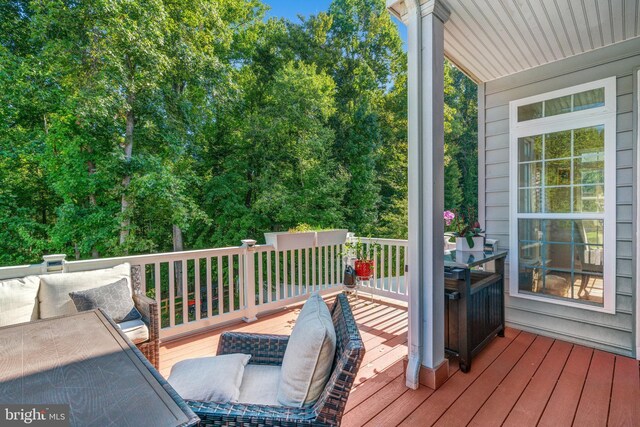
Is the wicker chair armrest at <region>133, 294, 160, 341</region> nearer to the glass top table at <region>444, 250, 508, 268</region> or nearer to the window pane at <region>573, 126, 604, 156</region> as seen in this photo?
the glass top table at <region>444, 250, 508, 268</region>

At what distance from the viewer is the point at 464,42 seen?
273cm

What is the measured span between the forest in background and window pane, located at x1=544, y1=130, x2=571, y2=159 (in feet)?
22.8

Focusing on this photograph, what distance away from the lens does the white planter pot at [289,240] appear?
3.81 metres

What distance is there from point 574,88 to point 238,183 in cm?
864

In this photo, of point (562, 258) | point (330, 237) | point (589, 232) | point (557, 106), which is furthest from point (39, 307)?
point (557, 106)

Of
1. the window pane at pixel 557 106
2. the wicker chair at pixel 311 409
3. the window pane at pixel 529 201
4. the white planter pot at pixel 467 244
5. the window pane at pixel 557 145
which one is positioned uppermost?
the window pane at pixel 557 106

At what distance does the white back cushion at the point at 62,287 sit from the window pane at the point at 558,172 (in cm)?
435

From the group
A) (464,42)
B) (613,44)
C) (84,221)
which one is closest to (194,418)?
(464,42)

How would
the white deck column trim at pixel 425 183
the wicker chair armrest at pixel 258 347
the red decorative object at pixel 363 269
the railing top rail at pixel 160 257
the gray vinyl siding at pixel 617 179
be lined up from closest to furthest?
the wicker chair armrest at pixel 258 347 → the white deck column trim at pixel 425 183 → the railing top rail at pixel 160 257 → the gray vinyl siding at pixel 617 179 → the red decorative object at pixel 363 269

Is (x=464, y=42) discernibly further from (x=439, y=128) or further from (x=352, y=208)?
(x=352, y=208)

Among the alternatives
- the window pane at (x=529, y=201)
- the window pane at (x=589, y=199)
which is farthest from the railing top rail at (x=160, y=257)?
the window pane at (x=589, y=199)

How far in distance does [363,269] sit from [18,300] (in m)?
3.36

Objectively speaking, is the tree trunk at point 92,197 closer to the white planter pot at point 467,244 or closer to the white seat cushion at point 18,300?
the white seat cushion at point 18,300

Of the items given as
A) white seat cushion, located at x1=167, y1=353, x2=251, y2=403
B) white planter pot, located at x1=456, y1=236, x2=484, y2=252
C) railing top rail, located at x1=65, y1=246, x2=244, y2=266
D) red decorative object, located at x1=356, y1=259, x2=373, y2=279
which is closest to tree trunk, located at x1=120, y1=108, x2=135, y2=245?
railing top rail, located at x1=65, y1=246, x2=244, y2=266
